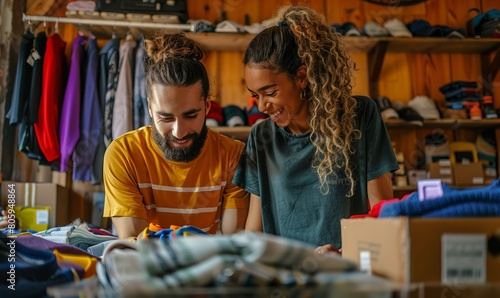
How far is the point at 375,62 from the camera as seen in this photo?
3105 mm

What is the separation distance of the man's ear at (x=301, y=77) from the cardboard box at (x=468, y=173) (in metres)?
1.92

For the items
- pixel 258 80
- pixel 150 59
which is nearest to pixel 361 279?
pixel 258 80

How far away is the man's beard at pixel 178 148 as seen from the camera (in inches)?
55.6

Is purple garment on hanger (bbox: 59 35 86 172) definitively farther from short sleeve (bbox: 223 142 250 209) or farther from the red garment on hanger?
short sleeve (bbox: 223 142 250 209)

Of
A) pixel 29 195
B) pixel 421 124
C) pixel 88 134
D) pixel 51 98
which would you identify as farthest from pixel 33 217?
pixel 421 124

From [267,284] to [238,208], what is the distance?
3.08ft

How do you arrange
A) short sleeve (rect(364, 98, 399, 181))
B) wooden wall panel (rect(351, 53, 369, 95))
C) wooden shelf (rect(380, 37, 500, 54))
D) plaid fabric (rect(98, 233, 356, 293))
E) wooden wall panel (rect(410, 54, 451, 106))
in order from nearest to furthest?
plaid fabric (rect(98, 233, 356, 293)) → short sleeve (rect(364, 98, 399, 181)) → wooden shelf (rect(380, 37, 500, 54)) → wooden wall panel (rect(351, 53, 369, 95)) → wooden wall panel (rect(410, 54, 451, 106))

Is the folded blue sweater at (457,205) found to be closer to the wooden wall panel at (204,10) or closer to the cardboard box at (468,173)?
the cardboard box at (468,173)

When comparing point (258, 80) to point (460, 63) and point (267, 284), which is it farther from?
point (460, 63)

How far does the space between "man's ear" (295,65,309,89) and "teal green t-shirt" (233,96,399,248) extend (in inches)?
5.0

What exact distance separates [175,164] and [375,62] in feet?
6.52

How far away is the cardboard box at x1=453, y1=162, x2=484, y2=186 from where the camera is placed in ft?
9.73

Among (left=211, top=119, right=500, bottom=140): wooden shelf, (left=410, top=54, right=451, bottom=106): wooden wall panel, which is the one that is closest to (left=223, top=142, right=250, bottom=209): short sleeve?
(left=211, top=119, right=500, bottom=140): wooden shelf

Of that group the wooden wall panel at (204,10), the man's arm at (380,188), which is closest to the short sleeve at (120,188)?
the man's arm at (380,188)
